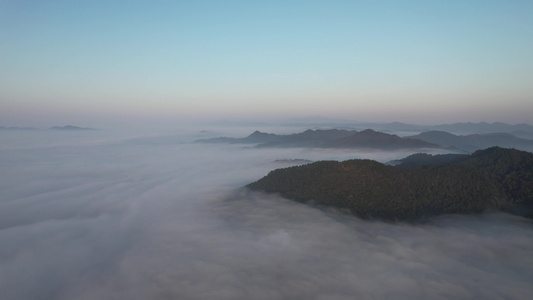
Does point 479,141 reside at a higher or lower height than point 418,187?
higher

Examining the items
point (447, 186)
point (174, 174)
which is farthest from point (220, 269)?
point (174, 174)

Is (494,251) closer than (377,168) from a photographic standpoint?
Yes

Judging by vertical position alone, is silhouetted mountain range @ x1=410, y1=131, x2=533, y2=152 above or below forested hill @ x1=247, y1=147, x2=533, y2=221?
above

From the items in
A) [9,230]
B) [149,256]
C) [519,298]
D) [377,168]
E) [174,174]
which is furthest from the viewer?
[174,174]

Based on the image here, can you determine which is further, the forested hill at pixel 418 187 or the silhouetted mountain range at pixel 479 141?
the silhouetted mountain range at pixel 479 141

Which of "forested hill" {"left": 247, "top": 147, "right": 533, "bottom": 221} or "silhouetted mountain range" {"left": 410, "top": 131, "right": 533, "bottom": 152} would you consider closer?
"forested hill" {"left": 247, "top": 147, "right": 533, "bottom": 221}

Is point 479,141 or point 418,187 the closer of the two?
point 418,187

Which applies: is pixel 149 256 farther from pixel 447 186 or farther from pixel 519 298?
pixel 447 186

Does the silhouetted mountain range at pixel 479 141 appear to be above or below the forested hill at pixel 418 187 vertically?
above
